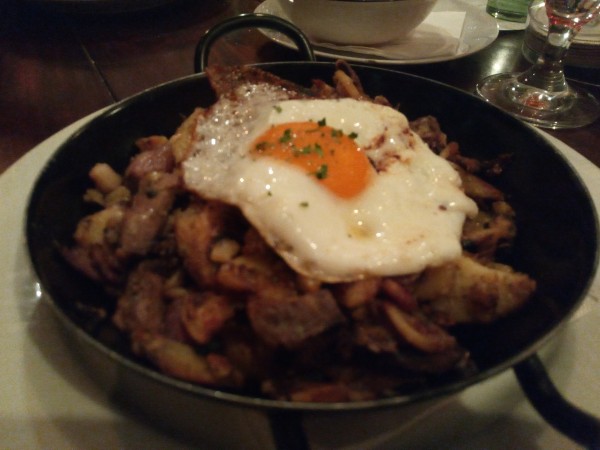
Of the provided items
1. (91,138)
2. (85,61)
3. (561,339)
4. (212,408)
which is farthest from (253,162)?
(85,61)

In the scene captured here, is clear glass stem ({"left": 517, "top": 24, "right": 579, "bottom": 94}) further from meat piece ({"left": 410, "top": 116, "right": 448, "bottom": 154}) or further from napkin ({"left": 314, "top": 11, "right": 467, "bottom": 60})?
meat piece ({"left": 410, "top": 116, "right": 448, "bottom": 154})

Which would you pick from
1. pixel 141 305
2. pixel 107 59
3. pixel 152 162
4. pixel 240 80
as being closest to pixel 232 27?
pixel 240 80

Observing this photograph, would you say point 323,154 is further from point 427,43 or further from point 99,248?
point 427,43

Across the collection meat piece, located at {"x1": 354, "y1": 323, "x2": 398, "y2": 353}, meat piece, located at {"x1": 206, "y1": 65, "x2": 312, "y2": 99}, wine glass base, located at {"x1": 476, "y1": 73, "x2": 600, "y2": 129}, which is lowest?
wine glass base, located at {"x1": 476, "y1": 73, "x2": 600, "y2": 129}

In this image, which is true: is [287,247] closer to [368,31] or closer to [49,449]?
[49,449]

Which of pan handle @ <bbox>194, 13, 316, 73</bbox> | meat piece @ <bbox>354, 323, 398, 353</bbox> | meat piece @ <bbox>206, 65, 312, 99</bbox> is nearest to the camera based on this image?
meat piece @ <bbox>354, 323, 398, 353</bbox>

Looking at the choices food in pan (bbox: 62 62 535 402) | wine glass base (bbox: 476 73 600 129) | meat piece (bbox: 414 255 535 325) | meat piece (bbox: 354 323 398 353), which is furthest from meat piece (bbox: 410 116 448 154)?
wine glass base (bbox: 476 73 600 129)
